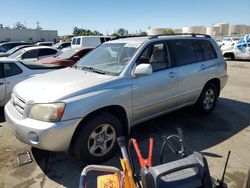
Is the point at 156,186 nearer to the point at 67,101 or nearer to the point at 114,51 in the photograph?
the point at 67,101

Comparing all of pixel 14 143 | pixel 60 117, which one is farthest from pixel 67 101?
pixel 14 143

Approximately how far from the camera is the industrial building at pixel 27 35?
54.3 metres

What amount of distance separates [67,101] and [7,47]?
61.2ft

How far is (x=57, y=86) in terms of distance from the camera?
3461mm

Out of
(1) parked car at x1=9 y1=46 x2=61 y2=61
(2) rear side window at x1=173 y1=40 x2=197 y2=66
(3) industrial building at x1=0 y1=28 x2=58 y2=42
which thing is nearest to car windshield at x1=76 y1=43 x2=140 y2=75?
(2) rear side window at x1=173 y1=40 x2=197 y2=66

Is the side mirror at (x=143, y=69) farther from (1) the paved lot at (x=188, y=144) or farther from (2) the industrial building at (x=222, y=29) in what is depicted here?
(2) the industrial building at (x=222, y=29)

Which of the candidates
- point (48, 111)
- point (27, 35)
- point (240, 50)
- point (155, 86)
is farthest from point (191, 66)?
point (27, 35)

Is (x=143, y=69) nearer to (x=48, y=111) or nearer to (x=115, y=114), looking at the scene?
(x=115, y=114)

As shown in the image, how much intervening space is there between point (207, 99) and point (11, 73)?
4517 mm

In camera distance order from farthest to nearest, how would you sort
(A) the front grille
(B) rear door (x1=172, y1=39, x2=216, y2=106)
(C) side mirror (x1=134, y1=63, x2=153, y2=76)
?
(B) rear door (x1=172, y1=39, x2=216, y2=106) → (C) side mirror (x1=134, y1=63, x2=153, y2=76) → (A) the front grille

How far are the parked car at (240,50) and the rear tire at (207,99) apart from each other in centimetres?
1371

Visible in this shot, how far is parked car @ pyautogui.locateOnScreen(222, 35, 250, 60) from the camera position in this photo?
57.3 ft

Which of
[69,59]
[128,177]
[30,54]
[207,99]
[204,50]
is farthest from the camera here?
[30,54]

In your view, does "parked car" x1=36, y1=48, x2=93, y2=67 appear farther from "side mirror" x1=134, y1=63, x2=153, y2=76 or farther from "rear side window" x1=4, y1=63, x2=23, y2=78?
"side mirror" x1=134, y1=63, x2=153, y2=76
